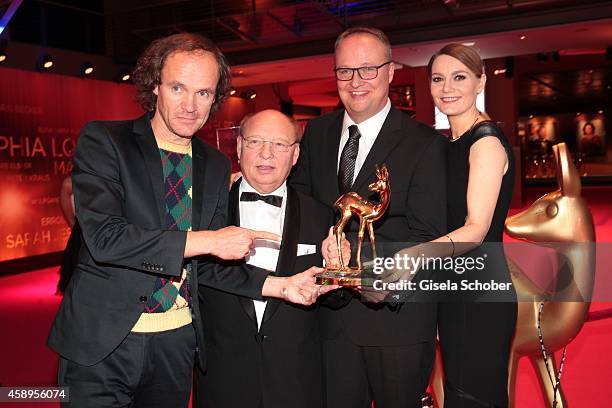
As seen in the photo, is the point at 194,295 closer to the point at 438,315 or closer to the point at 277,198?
the point at 277,198

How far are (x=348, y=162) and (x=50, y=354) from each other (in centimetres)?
413

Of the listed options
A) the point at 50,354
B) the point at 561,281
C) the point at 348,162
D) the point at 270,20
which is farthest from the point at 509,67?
the point at 348,162

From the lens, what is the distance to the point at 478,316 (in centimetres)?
238

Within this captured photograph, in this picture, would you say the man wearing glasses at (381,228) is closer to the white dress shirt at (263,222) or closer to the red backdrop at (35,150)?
the white dress shirt at (263,222)

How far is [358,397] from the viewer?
2.38 meters

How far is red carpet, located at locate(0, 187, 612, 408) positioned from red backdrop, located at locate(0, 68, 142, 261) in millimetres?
1405

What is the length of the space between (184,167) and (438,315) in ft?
4.07

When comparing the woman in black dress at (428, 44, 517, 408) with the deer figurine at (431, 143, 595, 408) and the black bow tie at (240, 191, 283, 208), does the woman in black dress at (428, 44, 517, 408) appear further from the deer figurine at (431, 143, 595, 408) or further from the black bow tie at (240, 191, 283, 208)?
the black bow tie at (240, 191, 283, 208)

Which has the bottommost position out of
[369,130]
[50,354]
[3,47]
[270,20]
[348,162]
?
[50,354]

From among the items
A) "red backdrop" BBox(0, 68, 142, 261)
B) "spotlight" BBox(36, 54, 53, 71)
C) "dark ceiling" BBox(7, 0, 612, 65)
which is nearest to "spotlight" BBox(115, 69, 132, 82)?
"red backdrop" BBox(0, 68, 142, 261)

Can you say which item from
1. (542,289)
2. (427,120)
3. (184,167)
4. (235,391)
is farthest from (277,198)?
(427,120)

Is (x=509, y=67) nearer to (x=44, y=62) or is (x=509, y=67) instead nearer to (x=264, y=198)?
(x=44, y=62)

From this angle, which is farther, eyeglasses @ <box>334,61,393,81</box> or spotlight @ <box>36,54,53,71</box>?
spotlight @ <box>36,54,53,71</box>

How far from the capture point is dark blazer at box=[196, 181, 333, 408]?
2.28 meters
